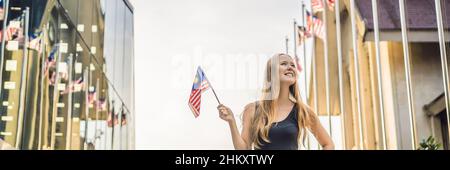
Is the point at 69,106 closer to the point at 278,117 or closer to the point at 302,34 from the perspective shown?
the point at 302,34

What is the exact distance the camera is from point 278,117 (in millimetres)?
3342

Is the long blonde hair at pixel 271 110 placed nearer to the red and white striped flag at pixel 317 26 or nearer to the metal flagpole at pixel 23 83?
the metal flagpole at pixel 23 83

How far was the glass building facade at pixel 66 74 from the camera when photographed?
17.4 feet

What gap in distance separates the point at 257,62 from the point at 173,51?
77 centimetres

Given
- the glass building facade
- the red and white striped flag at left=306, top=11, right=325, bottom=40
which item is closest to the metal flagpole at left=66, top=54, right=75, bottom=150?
the glass building facade

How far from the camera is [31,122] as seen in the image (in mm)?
5555

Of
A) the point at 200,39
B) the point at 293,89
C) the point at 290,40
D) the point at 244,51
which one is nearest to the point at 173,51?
the point at 200,39

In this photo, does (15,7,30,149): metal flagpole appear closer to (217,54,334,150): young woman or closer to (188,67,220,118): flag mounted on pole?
(188,67,220,118): flag mounted on pole

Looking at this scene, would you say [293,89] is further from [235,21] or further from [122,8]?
[122,8]

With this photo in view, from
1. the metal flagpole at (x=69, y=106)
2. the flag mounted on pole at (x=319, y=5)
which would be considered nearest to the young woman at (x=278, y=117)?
the metal flagpole at (x=69, y=106)

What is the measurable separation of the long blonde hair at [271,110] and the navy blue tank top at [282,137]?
1.6 inches

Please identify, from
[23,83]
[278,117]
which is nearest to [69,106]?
[23,83]

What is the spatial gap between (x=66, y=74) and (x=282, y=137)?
3840 millimetres

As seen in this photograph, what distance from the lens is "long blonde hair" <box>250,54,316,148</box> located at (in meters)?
3.25
